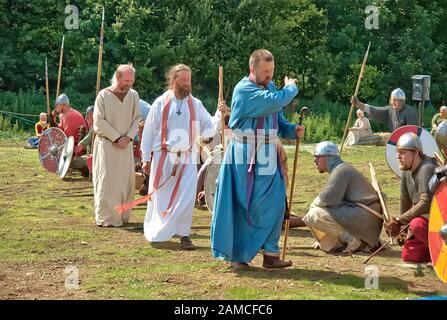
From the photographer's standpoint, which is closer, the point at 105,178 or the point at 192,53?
the point at 105,178

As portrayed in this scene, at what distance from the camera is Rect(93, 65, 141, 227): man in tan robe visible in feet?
36.0

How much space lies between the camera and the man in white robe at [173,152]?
9.70 metres

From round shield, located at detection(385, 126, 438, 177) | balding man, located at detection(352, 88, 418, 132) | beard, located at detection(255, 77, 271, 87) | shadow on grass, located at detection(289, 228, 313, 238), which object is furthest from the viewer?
balding man, located at detection(352, 88, 418, 132)

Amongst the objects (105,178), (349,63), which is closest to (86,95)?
(349,63)

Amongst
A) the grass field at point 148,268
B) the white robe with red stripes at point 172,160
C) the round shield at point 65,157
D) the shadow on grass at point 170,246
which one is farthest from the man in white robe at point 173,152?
the round shield at point 65,157

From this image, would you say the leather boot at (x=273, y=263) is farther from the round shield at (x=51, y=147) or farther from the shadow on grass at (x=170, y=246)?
the round shield at (x=51, y=147)

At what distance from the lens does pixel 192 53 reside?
33.7 m

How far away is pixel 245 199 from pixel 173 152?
201 centimetres

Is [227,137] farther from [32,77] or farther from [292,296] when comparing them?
[32,77]

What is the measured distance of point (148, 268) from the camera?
8.20 meters

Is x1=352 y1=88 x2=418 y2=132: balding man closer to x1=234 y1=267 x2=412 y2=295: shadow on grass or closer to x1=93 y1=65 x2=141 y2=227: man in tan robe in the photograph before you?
x1=93 y1=65 x2=141 y2=227: man in tan robe

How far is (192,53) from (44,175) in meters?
17.7

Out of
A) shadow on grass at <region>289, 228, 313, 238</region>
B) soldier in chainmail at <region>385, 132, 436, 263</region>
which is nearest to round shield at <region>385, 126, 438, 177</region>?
shadow on grass at <region>289, 228, 313, 238</region>

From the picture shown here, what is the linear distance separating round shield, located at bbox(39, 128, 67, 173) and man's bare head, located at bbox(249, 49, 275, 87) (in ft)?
27.5
